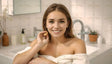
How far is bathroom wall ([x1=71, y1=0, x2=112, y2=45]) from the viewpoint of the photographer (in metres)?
1.82

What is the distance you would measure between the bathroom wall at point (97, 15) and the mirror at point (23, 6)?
1.98 feet

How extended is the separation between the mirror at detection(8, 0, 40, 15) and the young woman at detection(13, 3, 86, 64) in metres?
0.93

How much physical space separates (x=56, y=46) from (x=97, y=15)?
1039 millimetres

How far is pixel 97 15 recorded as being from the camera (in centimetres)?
190

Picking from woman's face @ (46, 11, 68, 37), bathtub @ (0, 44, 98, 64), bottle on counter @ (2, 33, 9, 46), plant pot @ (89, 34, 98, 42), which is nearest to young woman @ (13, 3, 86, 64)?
woman's face @ (46, 11, 68, 37)

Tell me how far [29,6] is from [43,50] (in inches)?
45.0

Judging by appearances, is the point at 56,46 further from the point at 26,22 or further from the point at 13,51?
the point at 26,22

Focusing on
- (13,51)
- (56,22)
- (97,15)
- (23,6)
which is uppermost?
(23,6)

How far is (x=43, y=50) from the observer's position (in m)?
1.05

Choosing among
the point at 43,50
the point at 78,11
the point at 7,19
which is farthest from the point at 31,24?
the point at 43,50

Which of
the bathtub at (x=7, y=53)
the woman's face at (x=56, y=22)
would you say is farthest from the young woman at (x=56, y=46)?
the bathtub at (x=7, y=53)

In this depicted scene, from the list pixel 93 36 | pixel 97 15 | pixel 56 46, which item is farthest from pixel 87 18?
pixel 56 46

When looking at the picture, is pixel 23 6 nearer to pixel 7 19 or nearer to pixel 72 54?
pixel 7 19

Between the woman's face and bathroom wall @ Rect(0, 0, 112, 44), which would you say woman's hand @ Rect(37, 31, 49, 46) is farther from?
bathroom wall @ Rect(0, 0, 112, 44)
